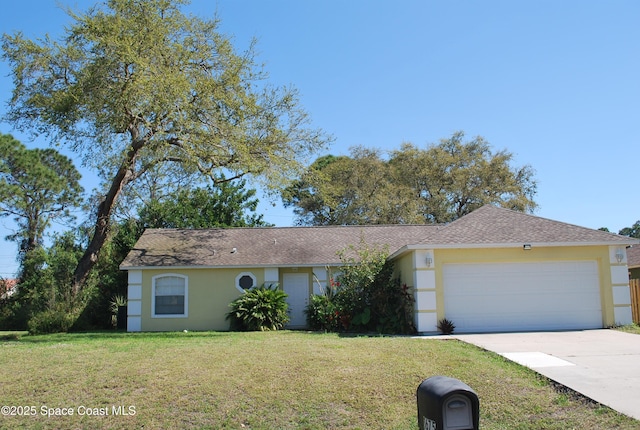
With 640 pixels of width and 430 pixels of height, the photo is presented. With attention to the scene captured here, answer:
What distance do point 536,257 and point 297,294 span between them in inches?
370

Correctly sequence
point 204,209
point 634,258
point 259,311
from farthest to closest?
point 204,209 < point 634,258 < point 259,311

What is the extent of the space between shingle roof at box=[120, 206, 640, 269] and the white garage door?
3.03 ft

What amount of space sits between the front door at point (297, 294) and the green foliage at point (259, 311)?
1.56 metres

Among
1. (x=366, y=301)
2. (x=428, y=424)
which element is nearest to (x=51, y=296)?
(x=366, y=301)

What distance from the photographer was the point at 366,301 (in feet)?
56.4

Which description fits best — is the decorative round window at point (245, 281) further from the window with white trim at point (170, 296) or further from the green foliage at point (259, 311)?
the window with white trim at point (170, 296)

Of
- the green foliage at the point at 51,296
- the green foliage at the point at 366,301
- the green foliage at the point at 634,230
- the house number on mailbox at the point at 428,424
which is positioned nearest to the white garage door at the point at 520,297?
the green foliage at the point at 366,301

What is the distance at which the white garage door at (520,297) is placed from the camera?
15555mm

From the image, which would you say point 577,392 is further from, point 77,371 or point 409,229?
point 409,229

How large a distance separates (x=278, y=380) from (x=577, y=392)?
4578mm

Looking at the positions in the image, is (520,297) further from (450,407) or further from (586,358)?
(450,407)

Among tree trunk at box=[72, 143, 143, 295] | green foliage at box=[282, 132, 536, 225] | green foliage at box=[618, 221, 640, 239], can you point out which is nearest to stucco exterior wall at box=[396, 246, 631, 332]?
tree trunk at box=[72, 143, 143, 295]

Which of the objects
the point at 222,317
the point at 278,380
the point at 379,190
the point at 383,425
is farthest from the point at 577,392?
the point at 379,190

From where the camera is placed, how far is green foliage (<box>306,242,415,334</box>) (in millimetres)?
16172
